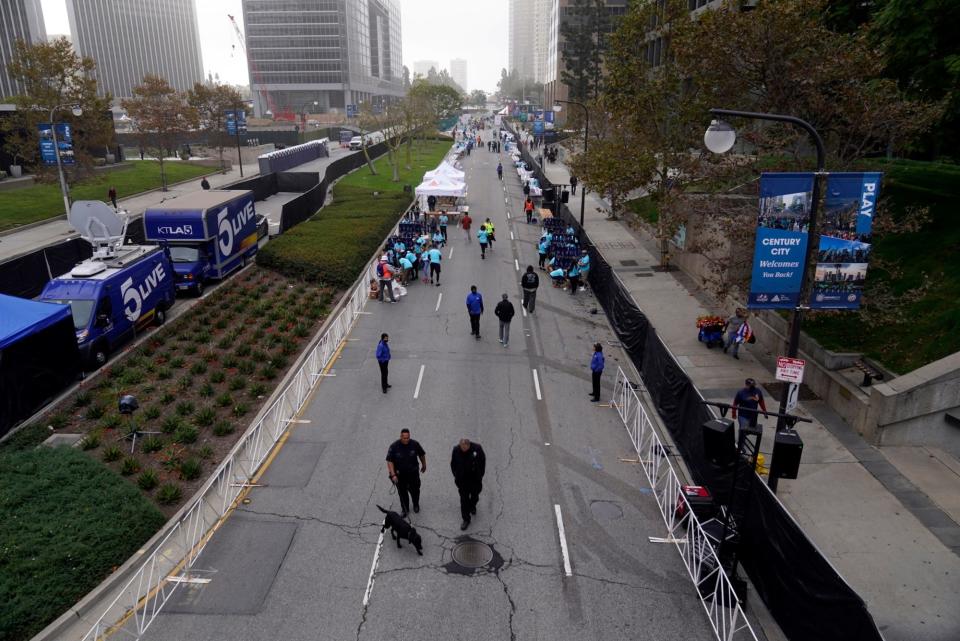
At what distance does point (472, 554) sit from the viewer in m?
10.0

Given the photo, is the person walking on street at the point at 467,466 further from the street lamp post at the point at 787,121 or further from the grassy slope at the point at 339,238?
the grassy slope at the point at 339,238

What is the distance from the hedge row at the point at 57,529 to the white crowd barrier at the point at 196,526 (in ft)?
1.69

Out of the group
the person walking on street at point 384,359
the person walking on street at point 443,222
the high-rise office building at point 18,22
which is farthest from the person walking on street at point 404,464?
the high-rise office building at point 18,22

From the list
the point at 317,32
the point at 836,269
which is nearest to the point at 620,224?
the point at 836,269

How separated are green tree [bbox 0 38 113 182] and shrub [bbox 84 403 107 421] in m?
28.8

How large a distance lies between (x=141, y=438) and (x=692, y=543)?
10975mm

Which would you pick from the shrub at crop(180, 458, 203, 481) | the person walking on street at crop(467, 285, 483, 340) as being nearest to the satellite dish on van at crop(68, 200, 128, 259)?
the shrub at crop(180, 458, 203, 481)

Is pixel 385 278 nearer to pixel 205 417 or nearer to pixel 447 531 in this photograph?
pixel 205 417

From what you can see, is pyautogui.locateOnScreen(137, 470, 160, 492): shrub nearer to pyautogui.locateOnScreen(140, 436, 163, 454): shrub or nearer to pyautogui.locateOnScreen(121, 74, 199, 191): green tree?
pyautogui.locateOnScreen(140, 436, 163, 454): shrub

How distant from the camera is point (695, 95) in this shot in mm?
26797

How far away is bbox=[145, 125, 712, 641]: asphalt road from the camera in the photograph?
8.66 meters

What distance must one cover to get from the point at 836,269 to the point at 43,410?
17109 millimetres

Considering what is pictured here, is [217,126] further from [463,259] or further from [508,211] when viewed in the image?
[463,259]

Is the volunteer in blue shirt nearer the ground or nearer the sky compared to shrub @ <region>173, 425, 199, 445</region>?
nearer the sky
